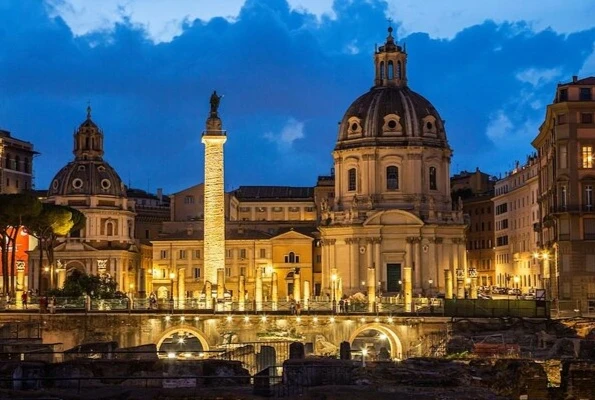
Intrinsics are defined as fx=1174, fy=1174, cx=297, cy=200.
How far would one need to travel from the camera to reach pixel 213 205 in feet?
308

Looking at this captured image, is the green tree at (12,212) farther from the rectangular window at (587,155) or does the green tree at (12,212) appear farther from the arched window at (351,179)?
the rectangular window at (587,155)

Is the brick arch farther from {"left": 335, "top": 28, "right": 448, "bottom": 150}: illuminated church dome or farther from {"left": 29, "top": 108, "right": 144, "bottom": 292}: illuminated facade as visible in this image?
{"left": 29, "top": 108, "right": 144, "bottom": 292}: illuminated facade

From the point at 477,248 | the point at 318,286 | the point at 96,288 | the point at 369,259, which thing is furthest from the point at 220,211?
the point at 477,248

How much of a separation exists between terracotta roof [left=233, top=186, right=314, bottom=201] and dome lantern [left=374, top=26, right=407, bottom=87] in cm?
4986

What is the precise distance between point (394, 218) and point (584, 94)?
29.0m

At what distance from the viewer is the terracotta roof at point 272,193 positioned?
170m

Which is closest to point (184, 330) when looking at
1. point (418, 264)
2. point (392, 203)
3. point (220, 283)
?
point (220, 283)

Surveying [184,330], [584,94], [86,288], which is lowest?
[184,330]

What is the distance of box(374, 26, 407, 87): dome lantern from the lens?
392ft

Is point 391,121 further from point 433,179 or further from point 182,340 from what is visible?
point 182,340

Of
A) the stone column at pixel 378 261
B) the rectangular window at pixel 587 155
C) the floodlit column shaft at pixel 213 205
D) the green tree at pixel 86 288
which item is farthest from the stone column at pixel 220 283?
the rectangular window at pixel 587 155

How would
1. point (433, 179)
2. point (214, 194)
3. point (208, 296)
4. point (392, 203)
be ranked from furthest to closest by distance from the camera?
point (433, 179) < point (392, 203) < point (214, 194) < point (208, 296)

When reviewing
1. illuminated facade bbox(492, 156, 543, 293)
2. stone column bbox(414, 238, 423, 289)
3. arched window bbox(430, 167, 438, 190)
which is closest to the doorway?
stone column bbox(414, 238, 423, 289)

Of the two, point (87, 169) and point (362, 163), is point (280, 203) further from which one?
point (362, 163)
